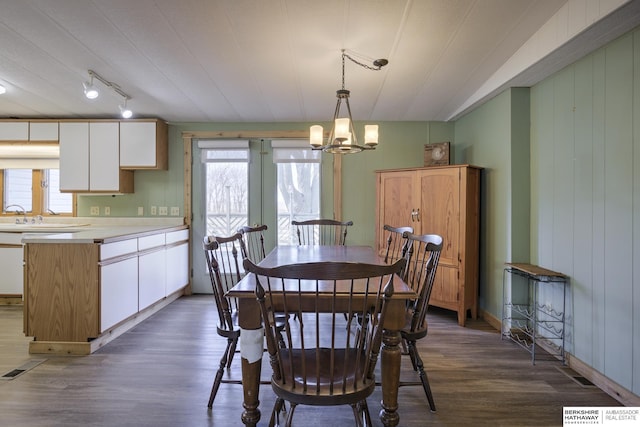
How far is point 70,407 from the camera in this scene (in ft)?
6.39

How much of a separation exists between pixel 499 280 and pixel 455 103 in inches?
73.9

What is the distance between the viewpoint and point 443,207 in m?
3.48

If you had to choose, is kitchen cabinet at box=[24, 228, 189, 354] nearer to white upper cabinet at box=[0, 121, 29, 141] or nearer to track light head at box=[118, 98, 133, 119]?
track light head at box=[118, 98, 133, 119]

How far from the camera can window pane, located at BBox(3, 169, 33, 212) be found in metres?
4.41

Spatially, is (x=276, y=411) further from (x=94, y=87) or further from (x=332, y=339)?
(x=94, y=87)

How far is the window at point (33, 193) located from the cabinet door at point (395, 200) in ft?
12.9

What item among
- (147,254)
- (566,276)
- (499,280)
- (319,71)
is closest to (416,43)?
(319,71)

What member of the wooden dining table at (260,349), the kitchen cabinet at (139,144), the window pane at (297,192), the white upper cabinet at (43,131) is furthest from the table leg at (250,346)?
the white upper cabinet at (43,131)

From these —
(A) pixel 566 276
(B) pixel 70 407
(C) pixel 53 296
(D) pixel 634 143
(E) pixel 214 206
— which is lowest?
(B) pixel 70 407

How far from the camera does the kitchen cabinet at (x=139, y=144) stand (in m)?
4.03

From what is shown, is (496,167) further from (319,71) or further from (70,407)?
(70,407)

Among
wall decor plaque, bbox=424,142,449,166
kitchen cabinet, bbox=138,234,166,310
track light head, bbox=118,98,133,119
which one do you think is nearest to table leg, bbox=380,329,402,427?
kitchen cabinet, bbox=138,234,166,310

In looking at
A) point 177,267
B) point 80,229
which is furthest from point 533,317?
point 80,229

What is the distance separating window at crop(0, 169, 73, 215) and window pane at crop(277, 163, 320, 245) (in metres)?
2.72
